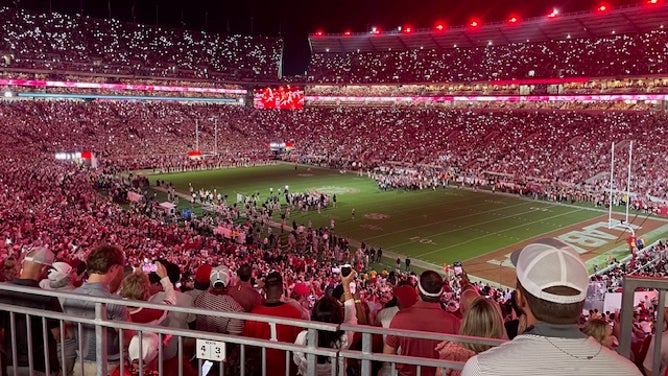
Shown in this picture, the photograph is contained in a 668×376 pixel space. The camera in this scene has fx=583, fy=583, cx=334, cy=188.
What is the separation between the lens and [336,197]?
37.0m

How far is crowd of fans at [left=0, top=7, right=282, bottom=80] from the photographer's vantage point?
6619 cm

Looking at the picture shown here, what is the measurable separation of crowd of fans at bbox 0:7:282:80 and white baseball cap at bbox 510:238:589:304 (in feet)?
224

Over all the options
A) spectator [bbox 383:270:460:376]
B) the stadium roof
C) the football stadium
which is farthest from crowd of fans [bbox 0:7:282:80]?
spectator [bbox 383:270:460:376]

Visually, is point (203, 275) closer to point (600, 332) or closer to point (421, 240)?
point (600, 332)

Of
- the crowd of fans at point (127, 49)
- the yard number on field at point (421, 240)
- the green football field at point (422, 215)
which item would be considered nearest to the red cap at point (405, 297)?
the green football field at point (422, 215)

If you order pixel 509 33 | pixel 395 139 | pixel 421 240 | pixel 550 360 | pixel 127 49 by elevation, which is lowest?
pixel 421 240

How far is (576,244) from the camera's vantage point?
25.1 meters

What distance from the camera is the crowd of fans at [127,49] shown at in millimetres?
66188

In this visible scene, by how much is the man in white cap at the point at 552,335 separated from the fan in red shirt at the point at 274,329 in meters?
2.07

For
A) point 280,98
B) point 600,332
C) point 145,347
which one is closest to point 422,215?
point 600,332

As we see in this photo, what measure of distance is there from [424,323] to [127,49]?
260ft

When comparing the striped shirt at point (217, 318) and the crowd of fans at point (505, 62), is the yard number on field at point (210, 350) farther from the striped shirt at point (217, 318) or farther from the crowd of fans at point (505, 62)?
the crowd of fans at point (505, 62)

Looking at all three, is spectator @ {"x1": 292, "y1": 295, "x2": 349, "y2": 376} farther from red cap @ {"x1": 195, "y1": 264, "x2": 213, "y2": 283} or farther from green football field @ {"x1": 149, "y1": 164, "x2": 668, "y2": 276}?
green football field @ {"x1": 149, "y1": 164, "x2": 668, "y2": 276}

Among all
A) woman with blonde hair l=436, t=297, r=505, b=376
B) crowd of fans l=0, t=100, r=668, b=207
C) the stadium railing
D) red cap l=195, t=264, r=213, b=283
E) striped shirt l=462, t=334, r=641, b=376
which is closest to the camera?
striped shirt l=462, t=334, r=641, b=376
